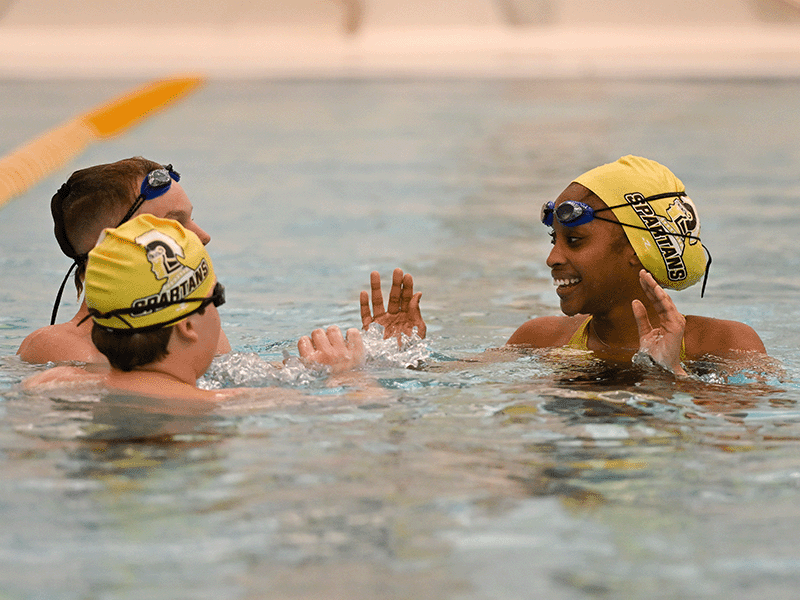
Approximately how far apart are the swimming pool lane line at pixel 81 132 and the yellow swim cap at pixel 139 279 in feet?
20.2

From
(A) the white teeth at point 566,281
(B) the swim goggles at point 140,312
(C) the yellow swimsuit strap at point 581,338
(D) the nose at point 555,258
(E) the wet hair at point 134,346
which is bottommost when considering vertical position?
(C) the yellow swimsuit strap at point 581,338

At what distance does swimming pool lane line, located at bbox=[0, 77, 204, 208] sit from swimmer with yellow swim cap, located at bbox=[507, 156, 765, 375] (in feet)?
20.8

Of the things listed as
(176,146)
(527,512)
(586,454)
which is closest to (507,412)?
(586,454)

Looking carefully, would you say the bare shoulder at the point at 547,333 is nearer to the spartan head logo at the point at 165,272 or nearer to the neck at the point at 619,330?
the neck at the point at 619,330

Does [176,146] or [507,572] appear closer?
[507,572]

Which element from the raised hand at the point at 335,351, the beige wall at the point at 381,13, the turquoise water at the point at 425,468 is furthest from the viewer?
the beige wall at the point at 381,13

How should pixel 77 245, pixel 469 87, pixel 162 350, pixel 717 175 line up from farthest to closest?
1. pixel 469 87
2. pixel 717 175
3. pixel 77 245
4. pixel 162 350

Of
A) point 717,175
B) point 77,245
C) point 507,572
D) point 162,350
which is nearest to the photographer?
point 507,572

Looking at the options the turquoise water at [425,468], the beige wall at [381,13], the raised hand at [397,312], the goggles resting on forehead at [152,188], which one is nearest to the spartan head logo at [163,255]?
the turquoise water at [425,468]

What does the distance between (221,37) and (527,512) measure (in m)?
23.6

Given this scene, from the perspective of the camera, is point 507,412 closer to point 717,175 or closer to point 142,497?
point 142,497

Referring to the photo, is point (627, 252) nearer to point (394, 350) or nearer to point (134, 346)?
point (394, 350)

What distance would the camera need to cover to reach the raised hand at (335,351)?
151 inches

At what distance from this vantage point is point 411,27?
2512 centimetres
